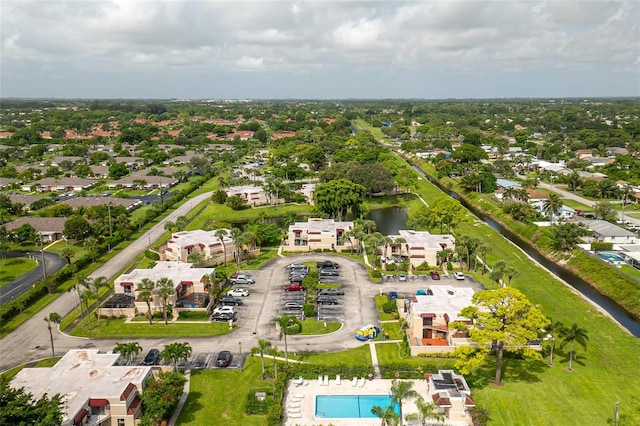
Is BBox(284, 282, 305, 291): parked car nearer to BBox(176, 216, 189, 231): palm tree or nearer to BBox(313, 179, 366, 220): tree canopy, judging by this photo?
BBox(176, 216, 189, 231): palm tree

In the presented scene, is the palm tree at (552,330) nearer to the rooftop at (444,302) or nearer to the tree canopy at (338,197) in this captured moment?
the rooftop at (444,302)

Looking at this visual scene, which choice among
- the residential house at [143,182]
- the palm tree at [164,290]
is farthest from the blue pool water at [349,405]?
the residential house at [143,182]

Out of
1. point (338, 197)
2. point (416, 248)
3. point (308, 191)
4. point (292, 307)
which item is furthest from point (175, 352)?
point (308, 191)

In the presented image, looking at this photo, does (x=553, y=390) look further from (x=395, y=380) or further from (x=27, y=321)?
(x=27, y=321)

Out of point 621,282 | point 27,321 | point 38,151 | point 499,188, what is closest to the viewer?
point 27,321

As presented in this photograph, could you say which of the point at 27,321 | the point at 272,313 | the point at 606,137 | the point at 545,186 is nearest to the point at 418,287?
the point at 272,313

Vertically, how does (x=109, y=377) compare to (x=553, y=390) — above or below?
above
